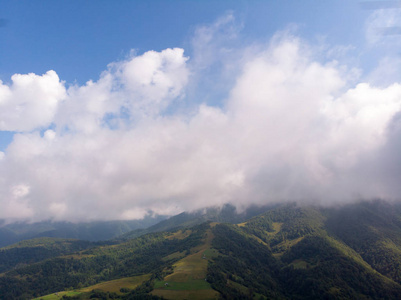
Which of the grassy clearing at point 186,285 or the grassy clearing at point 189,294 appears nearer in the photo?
the grassy clearing at point 189,294

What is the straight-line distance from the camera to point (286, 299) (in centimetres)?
19888

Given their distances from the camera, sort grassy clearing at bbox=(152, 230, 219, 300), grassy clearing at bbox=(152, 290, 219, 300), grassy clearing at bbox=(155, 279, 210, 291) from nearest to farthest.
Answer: grassy clearing at bbox=(152, 290, 219, 300) < grassy clearing at bbox=(152, 230, 219, 300) < grassy clearing at bbox=(155, 279, 210, 291)

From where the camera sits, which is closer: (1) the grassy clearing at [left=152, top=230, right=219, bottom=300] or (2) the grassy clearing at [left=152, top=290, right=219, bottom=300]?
(2) the grassy clearing at [left=152, top=290, right=219, bottom=300]

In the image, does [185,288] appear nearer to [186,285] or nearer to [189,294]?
[186,285]

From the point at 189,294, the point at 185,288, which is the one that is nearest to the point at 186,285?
the point at 185,288

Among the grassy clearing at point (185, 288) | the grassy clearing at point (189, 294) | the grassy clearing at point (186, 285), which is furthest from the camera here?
the grassy clearing at point (186, 285)

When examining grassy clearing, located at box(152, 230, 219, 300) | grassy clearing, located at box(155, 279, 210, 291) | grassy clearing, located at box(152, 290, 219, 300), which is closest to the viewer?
grassy clearing, located at box(152, 290, 219, 300)

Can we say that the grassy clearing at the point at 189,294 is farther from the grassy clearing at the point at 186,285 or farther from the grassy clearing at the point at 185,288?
the grassy clearing at the point at 186,285

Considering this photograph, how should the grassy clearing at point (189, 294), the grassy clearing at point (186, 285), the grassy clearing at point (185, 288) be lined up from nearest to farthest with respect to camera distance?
the grassy clearing at point (189, 294), the grassy clearing at point (185, 288), the grassy clearing at point (186, 285)

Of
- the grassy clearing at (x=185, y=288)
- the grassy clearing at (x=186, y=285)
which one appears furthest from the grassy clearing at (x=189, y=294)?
the grassy clearing at (x=186, y=285)

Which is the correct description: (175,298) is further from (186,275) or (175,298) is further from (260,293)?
(260,293)

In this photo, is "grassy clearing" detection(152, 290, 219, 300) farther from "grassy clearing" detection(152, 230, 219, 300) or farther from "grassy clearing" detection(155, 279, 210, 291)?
"grassy clearing" detection(155, 279, 210, 291)

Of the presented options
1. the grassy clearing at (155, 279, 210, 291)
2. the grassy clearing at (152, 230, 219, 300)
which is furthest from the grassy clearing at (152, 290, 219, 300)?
the grassy clearing at (155, 279, 210, 291)

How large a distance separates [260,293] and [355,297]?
91.4 metres
